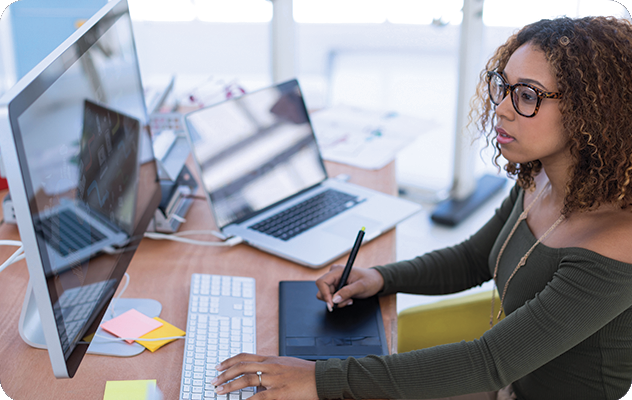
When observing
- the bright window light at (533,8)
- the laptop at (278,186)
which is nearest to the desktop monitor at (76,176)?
the laptop at (278,186)

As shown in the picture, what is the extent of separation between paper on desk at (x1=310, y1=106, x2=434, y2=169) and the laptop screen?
0.23 m

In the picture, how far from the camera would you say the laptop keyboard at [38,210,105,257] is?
0.67 metres

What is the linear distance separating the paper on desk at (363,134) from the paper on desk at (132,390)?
3.23ft

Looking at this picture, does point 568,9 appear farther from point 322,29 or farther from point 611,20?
point 611,20

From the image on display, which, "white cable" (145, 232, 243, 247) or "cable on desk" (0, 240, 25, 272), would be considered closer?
"cable on desk" (0, 240, 25, 272)

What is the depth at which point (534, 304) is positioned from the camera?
86 cm

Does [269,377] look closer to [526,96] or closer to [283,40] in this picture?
[526,96]

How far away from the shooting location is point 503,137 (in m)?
0.98

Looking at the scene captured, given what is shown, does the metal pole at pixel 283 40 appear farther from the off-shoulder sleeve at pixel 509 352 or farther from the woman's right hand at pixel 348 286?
the off-shoulder sleeve at pixel 509 352

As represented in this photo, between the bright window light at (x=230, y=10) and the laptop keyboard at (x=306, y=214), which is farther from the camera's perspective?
the bright window light at (x=230, y=10)

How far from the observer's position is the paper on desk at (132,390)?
82 cm

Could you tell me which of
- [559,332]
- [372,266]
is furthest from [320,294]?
[559,332]

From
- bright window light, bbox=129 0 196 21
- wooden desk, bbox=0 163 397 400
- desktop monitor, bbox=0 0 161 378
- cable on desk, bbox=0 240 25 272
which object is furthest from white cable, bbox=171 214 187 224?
bright window light, bbox=129 0 196 21

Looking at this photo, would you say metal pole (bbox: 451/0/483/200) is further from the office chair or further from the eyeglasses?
the eyeglasses
